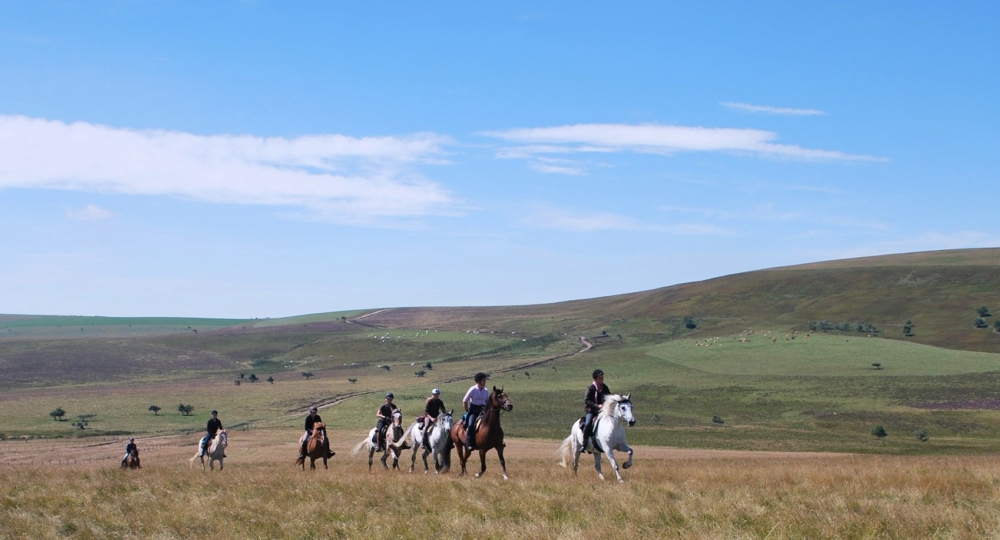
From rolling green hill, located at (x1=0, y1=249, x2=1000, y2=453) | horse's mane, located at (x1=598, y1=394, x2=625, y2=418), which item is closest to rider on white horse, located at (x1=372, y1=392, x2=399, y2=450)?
horse's mane, located at (x1=598, y1=394, x2=625, y2=418)

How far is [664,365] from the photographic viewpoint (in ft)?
316

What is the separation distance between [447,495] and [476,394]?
5693mm

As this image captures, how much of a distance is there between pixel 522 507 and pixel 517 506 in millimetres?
168

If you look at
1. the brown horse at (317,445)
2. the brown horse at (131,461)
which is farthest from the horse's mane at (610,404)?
the brown horse at (131,461)

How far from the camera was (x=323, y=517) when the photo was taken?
1338 cm

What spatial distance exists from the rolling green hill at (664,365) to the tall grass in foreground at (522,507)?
29.9m

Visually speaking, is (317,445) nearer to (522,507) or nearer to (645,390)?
(522,507)

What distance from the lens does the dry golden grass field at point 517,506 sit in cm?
1127

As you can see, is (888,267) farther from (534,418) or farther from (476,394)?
(476,394)

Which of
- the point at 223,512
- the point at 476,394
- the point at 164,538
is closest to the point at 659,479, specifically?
the point at 476,394

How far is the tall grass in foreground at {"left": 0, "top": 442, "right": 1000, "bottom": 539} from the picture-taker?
36.9ft

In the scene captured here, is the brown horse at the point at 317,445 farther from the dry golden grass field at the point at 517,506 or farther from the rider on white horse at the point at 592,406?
the rider on white horse at the point at 592,406

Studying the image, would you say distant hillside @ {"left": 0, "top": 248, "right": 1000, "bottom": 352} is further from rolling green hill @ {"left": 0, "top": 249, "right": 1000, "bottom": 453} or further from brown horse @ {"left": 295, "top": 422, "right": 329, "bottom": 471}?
brown horse @ {"left": 295, "top": 422, "right": 329, "bottom": 471}

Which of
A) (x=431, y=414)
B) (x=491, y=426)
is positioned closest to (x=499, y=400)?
(x=491, y=426)
